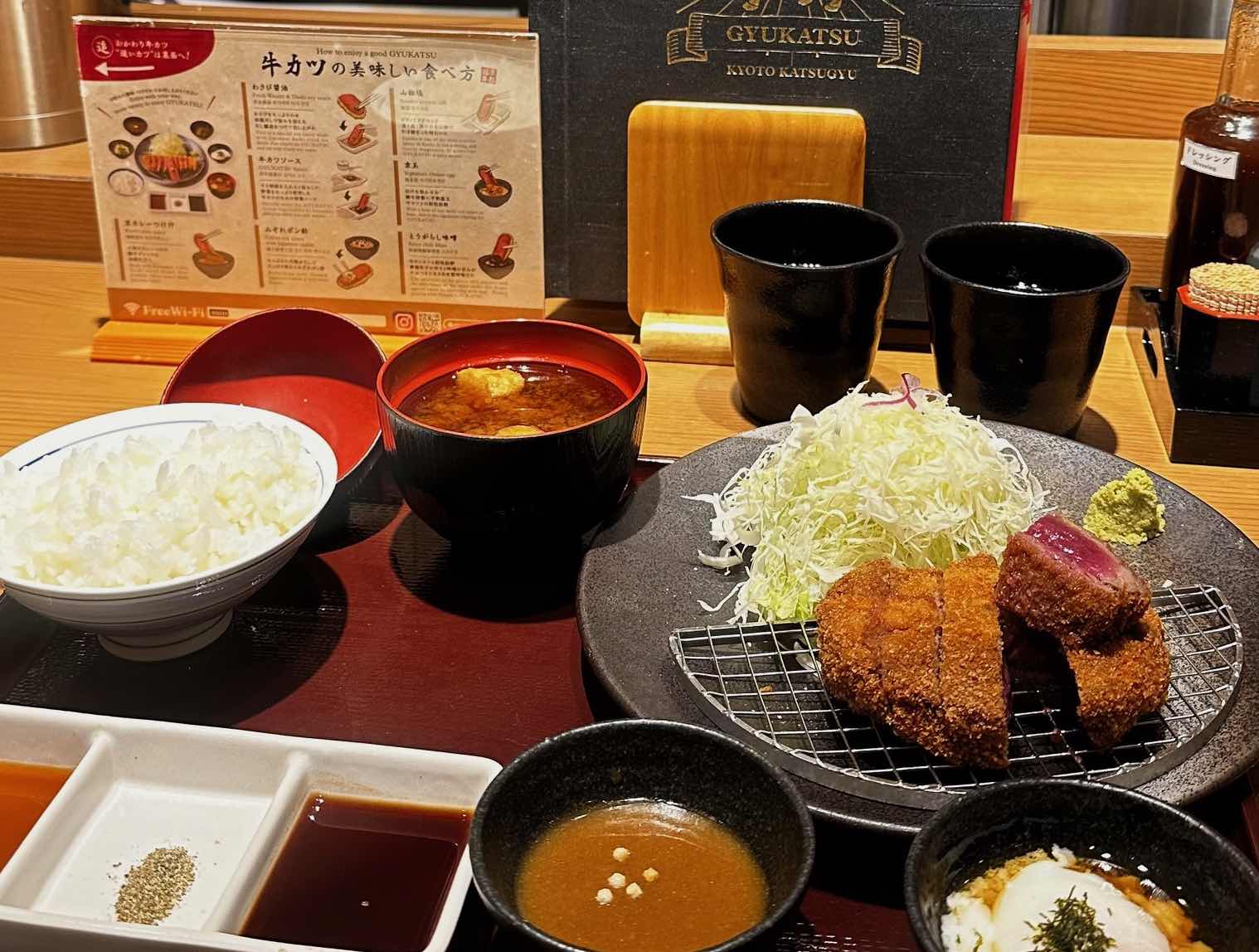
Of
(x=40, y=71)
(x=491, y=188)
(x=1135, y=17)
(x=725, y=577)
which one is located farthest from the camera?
(x=1135, y=17)

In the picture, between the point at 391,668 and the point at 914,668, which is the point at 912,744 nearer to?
the point at 914,668

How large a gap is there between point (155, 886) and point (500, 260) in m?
1.25

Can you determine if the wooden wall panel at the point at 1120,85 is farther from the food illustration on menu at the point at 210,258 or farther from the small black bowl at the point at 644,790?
the small black bowl at the point at 644,790

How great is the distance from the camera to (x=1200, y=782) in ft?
4.14

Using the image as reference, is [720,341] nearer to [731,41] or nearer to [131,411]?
[731,41]

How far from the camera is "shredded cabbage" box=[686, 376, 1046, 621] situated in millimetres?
1667

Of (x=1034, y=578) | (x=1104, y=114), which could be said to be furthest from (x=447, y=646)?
(x=1104, y=114)

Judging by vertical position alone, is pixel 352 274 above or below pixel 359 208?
below

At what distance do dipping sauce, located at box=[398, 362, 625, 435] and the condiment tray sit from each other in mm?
526

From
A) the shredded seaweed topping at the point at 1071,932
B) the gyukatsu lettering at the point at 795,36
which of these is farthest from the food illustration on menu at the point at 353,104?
the shredded seaweed topping at the point at 1071,932

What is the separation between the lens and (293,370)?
204 cm

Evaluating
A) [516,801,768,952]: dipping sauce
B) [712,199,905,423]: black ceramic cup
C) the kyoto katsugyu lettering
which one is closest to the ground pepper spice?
[516,801,768,952]: dipping sauce

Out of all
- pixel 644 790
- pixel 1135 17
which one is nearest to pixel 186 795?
pixel 644 790

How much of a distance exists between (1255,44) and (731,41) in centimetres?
86
